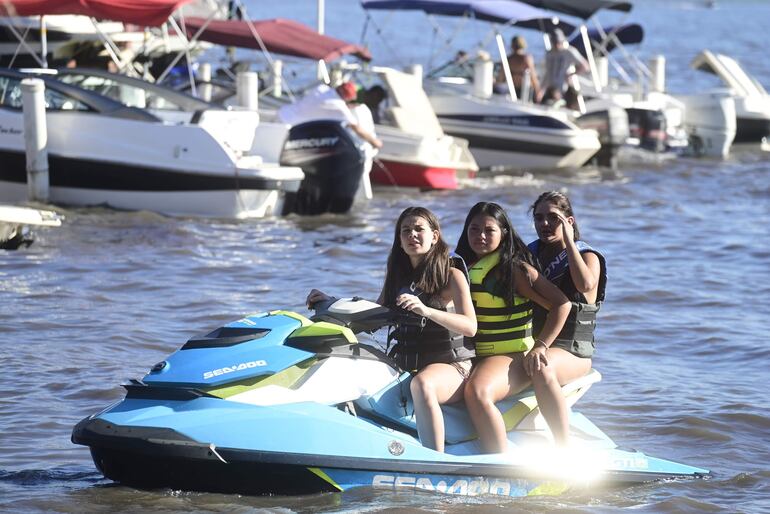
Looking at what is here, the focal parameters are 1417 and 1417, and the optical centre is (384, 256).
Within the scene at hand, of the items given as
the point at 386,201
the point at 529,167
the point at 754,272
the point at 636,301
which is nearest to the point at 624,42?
the point at 529,167

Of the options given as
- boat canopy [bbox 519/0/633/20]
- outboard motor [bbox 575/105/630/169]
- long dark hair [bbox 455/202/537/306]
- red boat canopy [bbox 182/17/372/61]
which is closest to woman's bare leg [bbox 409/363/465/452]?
long dark hair [bbox 455/202/537/306]

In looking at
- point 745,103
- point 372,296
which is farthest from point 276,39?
point 372,296

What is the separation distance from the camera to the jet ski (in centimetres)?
540

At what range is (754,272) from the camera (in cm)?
1262

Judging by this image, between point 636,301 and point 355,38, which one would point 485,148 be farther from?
point 355,38

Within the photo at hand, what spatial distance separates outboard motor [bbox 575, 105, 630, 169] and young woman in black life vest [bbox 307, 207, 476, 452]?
13859mm

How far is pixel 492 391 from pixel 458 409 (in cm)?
21

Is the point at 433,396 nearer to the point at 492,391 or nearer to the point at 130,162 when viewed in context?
the point at 492,391

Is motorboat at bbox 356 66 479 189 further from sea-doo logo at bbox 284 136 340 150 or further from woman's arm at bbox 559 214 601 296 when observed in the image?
woman's arm at bbox 559 214 601 296

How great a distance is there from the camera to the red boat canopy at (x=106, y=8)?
49.9 feet

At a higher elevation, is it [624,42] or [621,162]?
[624,42]

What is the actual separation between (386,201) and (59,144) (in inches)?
156

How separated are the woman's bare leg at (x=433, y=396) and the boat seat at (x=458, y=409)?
0.10 meters

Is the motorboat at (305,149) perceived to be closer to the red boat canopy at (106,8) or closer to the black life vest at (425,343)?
the red boat canopy at (106,8)
